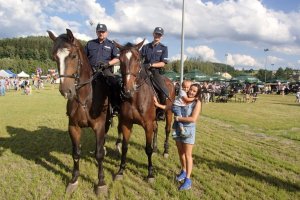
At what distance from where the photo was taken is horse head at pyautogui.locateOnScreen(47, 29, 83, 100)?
4.77 m

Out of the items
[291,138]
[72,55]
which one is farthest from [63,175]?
[291,138]

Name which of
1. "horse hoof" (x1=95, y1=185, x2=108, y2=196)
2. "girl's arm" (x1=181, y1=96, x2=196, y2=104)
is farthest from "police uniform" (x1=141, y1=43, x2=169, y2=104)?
"horse hoof" (x1=95, y1=185, x2=108, y2=196)

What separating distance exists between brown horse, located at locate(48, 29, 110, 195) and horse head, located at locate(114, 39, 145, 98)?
659 mm

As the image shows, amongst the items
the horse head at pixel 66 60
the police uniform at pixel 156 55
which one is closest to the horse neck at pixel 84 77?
the horse head at pixel 66 60

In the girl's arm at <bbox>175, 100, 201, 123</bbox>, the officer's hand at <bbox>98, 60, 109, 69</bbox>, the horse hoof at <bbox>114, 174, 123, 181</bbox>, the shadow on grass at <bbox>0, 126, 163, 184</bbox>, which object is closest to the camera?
the girl's arm at <bbox>175, 100, 201, 123</bbox>

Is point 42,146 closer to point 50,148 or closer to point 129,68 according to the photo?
point 50,148

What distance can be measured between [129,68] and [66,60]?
1264 millimetres

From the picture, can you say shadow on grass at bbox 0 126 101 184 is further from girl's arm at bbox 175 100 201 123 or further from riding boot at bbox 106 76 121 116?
girl's arm at bbox 175 100 201 123

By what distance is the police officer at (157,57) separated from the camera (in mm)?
Answer: 7605

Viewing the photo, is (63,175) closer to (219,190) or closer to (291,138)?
(219,190)

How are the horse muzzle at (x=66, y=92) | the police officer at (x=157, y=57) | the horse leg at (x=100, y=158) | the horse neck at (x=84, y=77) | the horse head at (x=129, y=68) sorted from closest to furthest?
the horse muzzle at (x=66, y=92)
the horse neck at (x=84, y=77)
the horse head at (x=129, y=68)
the horse leg at (x=100, y=158)
the police officer at (x=157, y=57)

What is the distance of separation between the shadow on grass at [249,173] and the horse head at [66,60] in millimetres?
4442

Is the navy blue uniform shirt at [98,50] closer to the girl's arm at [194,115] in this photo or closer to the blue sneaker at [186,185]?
the girl's arm at [194,115]

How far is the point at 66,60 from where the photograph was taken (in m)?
4.85
